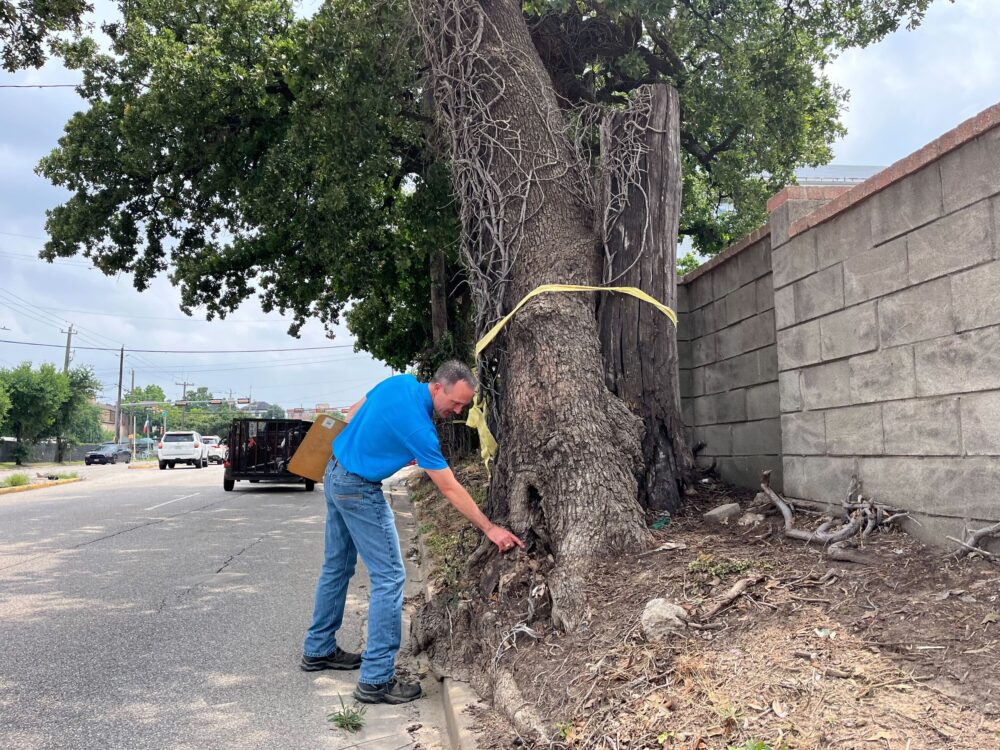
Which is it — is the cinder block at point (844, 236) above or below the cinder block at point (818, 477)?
above

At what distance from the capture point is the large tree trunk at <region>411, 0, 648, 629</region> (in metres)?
4.37

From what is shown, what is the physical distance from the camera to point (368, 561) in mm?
4258

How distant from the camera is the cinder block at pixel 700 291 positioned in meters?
6.50

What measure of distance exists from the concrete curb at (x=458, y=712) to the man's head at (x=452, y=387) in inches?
58.5

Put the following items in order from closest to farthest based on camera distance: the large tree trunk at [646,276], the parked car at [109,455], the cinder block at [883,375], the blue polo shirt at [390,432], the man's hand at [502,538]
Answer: the cinder block at [883,375], the blue polo shirt at [390,432], the man's hand at [502,538], the large tree trunk at [646,276], the parked car at [109,455]

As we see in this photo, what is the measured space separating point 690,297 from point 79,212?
10.5 meters

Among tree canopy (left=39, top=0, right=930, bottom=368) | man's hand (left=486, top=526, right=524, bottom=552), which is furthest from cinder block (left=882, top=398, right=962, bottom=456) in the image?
tree canopy (left=39, top=0, right=930, bottom=368)

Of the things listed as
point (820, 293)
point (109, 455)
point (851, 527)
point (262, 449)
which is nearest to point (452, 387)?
point (851, 527)

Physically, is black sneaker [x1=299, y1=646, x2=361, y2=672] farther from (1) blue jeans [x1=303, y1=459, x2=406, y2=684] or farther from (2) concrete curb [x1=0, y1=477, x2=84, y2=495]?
(2) concrete curb [x1=0, y1=477, x2=84, y2=495]

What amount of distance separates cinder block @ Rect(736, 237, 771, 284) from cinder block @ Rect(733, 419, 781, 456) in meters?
1.12

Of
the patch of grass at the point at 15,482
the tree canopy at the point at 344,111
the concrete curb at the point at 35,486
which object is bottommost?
the concrete curb at the point at 35,486

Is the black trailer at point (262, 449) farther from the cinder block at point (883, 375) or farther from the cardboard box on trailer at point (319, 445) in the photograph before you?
the cinder block at point (883, 375)

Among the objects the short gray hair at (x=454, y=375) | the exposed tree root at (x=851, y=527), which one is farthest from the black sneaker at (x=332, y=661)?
the exposed tree root at (x=851, y=527)

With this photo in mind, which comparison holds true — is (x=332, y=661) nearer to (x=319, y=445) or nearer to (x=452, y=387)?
(x=319, y=445)
